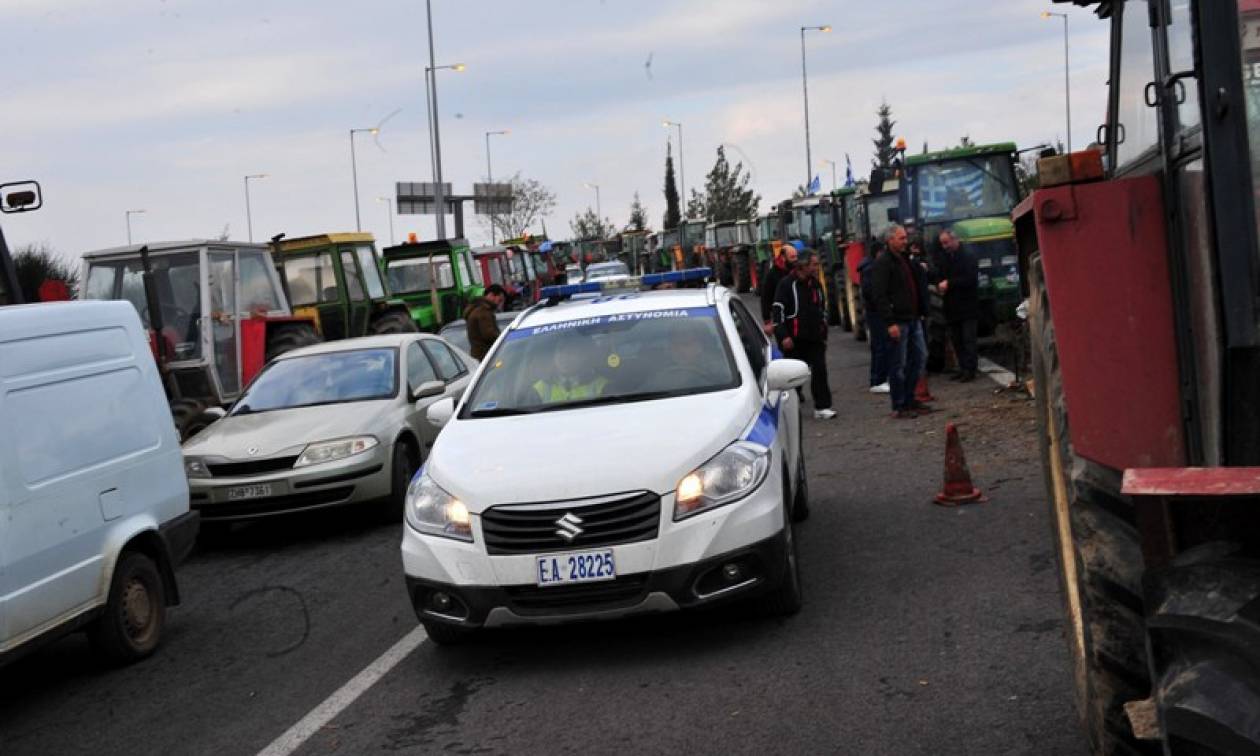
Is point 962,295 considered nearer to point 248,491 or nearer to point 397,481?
point 397,481

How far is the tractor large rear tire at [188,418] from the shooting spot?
14.6 meters

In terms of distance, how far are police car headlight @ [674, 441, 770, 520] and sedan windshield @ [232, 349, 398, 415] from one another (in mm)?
5557

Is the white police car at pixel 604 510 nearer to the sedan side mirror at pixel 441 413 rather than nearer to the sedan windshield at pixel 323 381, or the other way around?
the sedan side mirror at pixel 441 413

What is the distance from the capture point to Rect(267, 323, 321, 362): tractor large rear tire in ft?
57.1

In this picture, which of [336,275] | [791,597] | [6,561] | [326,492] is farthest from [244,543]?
[336,275]

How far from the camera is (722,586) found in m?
6.52

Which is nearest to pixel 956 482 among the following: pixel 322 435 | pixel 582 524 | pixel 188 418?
pixel 582 524

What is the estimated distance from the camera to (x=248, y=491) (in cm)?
1058

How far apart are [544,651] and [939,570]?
7.48 ft

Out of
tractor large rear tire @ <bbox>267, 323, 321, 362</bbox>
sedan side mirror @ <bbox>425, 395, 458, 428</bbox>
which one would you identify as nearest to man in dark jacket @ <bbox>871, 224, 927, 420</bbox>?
sedan side mirror @ <bbox>425, 395, 458, 428</bbox>

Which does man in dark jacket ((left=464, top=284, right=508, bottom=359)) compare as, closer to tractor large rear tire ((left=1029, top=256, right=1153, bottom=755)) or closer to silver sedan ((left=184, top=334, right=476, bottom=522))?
silver sedan ((left=184, top=334, right=476, bottom=522))

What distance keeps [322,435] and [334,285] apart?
12460 mm

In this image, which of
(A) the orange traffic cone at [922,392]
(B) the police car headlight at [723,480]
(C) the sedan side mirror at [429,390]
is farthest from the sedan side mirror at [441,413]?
(A) the orange traffic cone at [922,392]

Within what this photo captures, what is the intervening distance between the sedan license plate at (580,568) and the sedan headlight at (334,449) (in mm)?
4711
